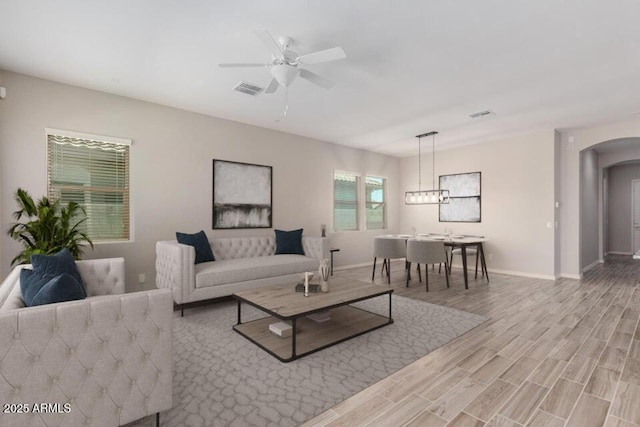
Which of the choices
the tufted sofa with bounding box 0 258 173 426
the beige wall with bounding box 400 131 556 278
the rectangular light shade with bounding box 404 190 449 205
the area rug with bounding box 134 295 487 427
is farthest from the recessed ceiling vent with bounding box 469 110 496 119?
the tufted sofa with bounding box 0 258 173 426

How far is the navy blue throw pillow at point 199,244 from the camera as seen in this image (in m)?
4.27

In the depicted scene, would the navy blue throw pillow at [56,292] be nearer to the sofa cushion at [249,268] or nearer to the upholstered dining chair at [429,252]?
the sofa cushion at [249,268]

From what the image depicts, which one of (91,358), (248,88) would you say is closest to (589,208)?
(248,88)

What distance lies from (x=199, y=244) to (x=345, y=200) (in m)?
3.78

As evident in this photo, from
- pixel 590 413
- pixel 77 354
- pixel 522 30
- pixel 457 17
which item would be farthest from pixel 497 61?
pixel 77 354

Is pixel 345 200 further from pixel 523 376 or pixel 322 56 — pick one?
pixel 523 376

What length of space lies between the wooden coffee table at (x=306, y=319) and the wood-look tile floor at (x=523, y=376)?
760 mm

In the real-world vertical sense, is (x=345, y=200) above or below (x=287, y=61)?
below

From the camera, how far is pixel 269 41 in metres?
2.49

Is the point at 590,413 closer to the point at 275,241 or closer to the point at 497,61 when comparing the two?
the point at 497,61

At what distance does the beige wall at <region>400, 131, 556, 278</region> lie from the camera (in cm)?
580

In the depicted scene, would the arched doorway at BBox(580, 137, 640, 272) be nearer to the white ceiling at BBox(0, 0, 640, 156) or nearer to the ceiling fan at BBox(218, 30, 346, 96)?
the white ceiling at BBox(0, 0, 640, 156)

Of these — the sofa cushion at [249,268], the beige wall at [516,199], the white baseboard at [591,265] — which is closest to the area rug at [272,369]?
the sofa cushion at [249,268]

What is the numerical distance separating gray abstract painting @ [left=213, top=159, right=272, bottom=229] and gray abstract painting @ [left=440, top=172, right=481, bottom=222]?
4349 mm
